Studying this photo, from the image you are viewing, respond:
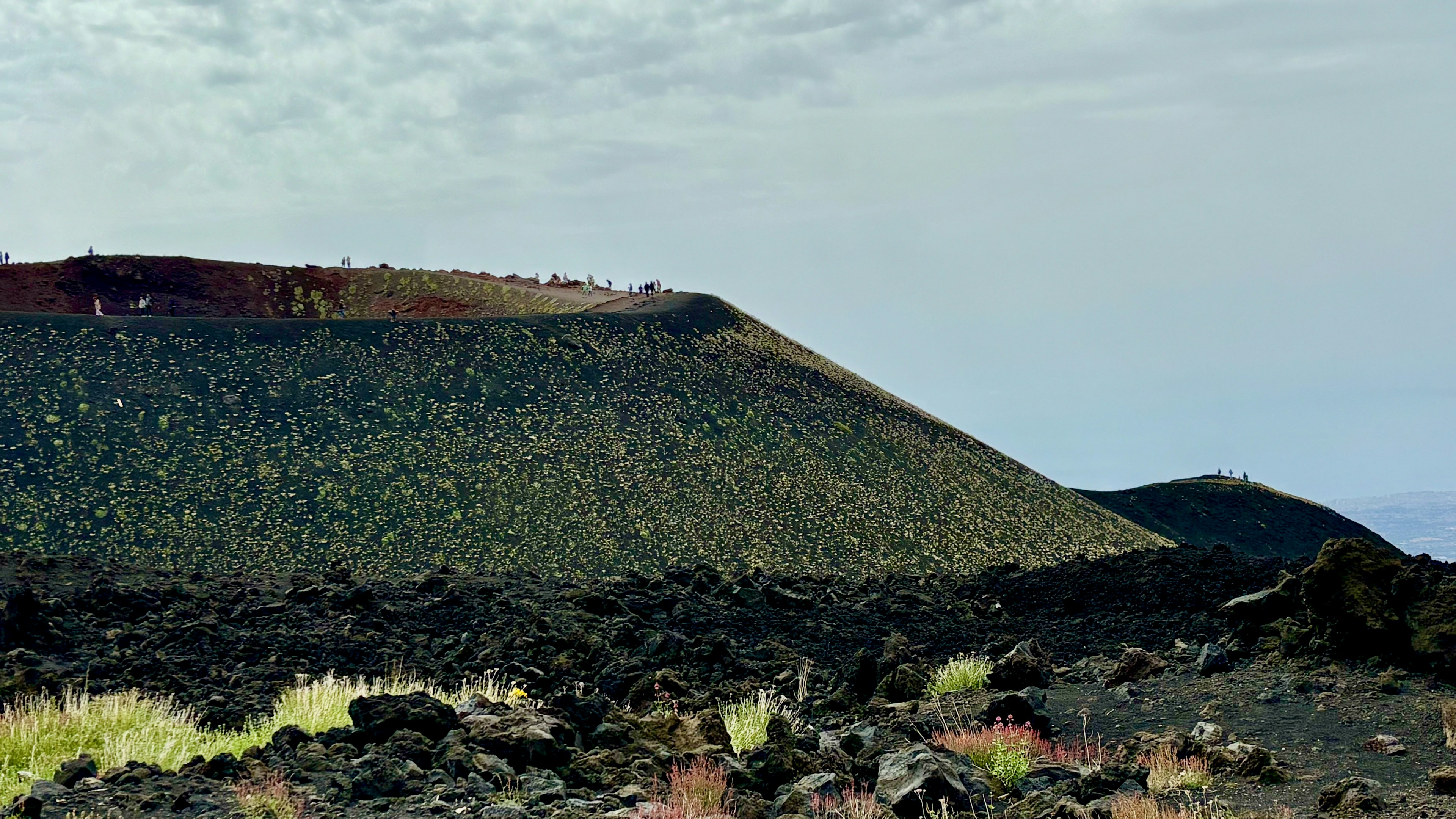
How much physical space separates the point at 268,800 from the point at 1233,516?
204 ft

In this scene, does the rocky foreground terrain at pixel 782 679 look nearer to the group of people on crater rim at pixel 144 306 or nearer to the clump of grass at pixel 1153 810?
the clump of grass at pixel 1153 810

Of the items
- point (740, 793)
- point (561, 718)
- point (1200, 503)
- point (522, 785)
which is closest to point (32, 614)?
point (561, 718)

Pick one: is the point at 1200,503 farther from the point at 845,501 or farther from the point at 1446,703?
the point at 1446,703

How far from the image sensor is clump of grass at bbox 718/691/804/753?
12195 millimetres

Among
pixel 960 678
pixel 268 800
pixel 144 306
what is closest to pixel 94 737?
pixel 268 800

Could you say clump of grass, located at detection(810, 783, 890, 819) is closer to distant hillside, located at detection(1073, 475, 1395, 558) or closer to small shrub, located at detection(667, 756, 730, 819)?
small shrub, located at detection(667, 756, 730, 819)

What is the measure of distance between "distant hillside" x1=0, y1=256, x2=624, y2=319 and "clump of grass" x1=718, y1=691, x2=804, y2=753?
4128cm

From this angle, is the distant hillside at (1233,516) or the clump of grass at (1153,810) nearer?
the clump of grass at (1153,810)

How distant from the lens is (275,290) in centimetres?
6009

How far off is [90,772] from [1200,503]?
204ft

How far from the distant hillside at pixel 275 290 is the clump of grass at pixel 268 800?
46.3 metres

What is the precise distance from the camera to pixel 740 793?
31.7ft

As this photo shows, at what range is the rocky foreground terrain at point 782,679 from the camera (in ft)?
31.6

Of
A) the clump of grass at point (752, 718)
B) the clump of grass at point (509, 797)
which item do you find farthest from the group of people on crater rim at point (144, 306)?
the clump of grass at point (509, 797)
